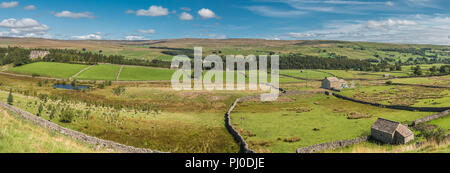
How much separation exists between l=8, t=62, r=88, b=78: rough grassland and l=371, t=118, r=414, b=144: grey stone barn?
4817 inches

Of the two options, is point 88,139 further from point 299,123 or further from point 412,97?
point 412,97

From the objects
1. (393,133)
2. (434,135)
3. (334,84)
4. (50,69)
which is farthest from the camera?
(50,69)

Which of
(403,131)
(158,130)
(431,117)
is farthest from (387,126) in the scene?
(158,130)

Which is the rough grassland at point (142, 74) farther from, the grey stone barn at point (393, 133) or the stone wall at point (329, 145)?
the grey stone barn at point (393, 133)

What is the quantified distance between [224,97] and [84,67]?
3738 inches

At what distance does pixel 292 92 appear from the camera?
3214 inches

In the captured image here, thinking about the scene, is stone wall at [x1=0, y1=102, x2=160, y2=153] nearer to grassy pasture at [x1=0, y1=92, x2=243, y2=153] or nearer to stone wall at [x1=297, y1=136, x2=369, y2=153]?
grassy pasture at [x1=0, y1=92, x2=243, y2=153]

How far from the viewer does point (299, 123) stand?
142ft

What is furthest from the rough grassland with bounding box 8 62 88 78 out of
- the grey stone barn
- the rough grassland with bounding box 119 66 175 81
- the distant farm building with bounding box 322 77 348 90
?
the grey stone barn

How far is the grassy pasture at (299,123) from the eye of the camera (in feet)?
109

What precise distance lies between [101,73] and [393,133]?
122 metres

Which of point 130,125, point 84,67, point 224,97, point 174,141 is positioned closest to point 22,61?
point 84,67

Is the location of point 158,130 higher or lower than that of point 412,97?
lower
